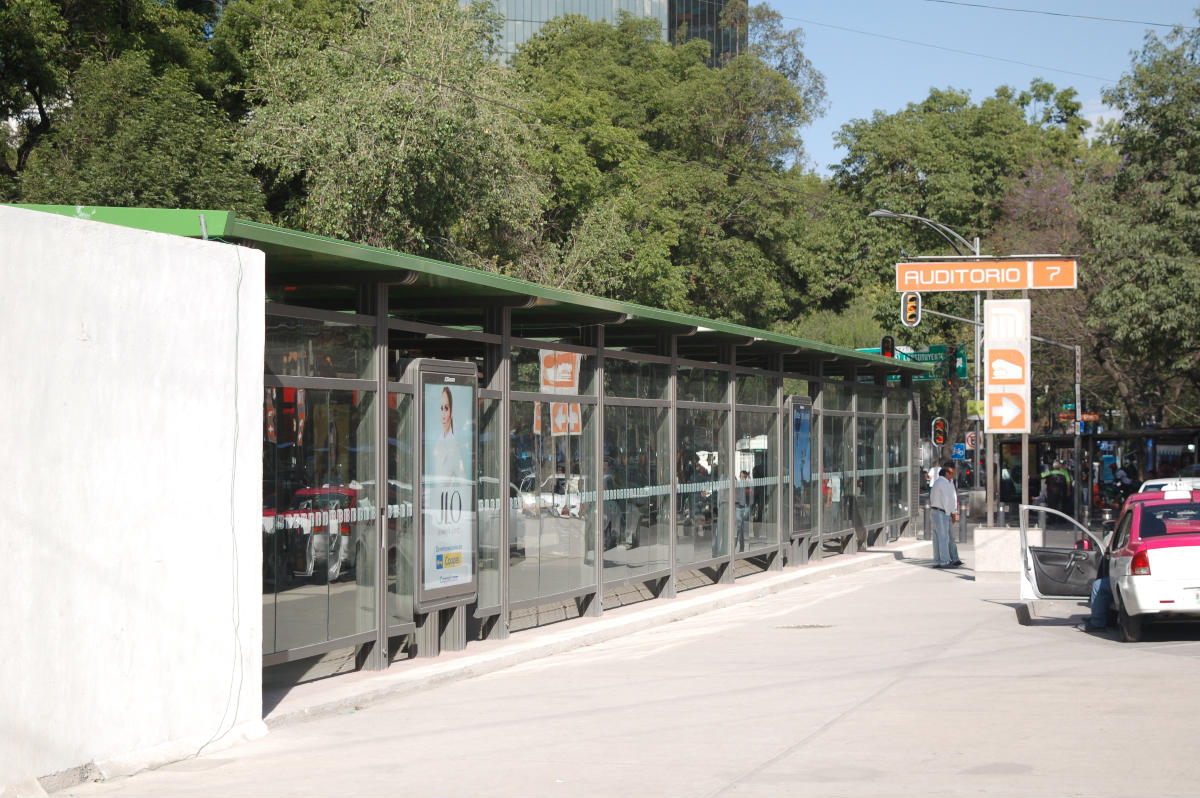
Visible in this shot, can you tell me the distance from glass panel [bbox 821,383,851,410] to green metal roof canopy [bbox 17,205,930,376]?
3958 millimetres

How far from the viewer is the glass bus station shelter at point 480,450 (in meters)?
10.3

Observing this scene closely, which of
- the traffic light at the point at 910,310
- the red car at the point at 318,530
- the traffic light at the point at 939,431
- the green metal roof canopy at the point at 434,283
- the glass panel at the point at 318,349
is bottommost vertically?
the red car at the point at 318,530

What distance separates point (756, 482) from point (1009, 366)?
14.1 ft

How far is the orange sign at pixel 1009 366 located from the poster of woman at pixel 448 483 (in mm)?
10139

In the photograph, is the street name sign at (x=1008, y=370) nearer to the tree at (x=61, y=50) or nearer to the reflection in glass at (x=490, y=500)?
the reflection in glass at (x=490, y=500)

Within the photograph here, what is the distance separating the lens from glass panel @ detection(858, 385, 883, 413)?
2719cm

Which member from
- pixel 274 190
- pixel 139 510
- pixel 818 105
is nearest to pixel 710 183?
pixel 818 105

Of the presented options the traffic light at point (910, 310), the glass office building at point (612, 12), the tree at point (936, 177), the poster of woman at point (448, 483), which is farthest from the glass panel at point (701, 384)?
the glass office building at point (612, 12)

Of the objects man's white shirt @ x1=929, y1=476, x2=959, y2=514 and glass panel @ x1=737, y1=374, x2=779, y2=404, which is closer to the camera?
glass panel @ x1=737, y1=374, x2=779, y2=404

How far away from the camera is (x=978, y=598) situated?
18141mm

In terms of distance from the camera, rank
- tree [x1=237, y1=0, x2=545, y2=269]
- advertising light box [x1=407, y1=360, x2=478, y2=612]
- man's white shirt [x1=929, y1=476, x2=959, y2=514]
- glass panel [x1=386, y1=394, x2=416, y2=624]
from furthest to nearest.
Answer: tree [x1=237, y1=0, x2=545, y2=269] < man's white shirt [x1=929, y1=476, x2=959, y2=514] < advertising light box [x1=407, y1=360, x2=478, y2=612] < glass panel [x1=386, y1=394, x2=416, y2=624]

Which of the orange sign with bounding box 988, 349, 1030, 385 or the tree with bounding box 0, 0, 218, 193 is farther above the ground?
the tree with bounding box 0, 0, 218, 193

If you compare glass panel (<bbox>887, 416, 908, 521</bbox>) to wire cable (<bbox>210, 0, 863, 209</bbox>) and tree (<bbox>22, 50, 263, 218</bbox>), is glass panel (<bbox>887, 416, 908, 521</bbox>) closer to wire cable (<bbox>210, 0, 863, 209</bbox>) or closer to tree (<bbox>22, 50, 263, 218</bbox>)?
wire cable (<bbox>210, 0, 863, 209</bbox>)

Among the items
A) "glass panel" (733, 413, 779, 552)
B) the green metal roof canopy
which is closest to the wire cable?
the green metal roof canopy
